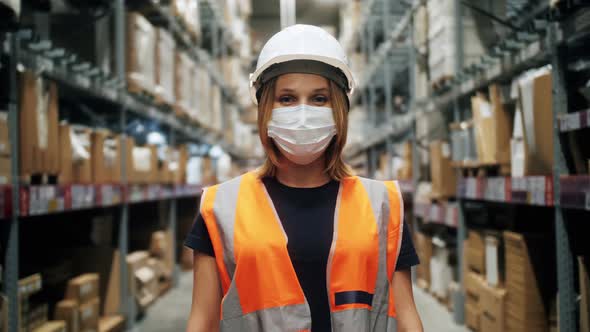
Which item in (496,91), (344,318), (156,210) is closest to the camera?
(344,318)

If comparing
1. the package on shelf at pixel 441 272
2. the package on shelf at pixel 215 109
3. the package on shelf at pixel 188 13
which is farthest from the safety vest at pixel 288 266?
the package on shelf at pixel 215 109

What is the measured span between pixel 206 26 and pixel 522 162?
22.6 feet

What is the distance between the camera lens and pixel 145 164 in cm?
488

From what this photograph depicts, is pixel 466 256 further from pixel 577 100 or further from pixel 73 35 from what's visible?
pixel 73 35

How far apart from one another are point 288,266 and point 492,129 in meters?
2.69

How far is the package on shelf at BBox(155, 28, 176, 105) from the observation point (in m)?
4.93

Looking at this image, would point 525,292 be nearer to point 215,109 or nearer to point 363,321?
point 363,321

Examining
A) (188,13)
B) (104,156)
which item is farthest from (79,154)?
(188,13)

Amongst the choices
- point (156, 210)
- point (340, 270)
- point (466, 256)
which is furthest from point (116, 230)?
point (340, 270)

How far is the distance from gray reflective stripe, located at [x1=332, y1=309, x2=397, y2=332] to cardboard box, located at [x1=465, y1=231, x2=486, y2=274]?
2815 mm

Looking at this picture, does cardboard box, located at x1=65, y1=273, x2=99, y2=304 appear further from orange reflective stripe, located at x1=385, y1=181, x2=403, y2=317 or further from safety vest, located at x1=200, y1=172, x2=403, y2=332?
orange reflective stripe, located at x1=385, y1=181, x2=403, y2=317

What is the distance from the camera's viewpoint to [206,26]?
884cm

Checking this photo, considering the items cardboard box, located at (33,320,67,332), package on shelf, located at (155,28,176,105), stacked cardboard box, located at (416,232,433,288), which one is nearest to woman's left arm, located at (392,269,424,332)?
cardboard box, located at (33,320,67,332)

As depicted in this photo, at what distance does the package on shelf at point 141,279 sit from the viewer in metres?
4.41
